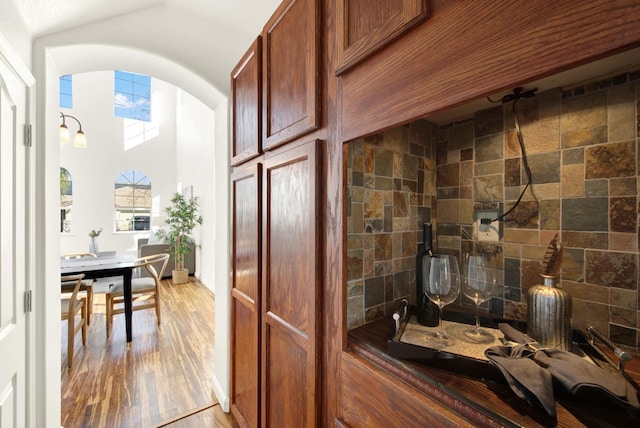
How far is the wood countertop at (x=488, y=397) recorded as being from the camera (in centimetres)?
51

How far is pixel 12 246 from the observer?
117cm

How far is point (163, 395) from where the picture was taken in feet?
7.11

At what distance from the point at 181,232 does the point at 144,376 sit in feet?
12.8

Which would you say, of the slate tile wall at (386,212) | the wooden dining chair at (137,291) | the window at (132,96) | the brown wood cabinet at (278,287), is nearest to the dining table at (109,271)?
the wooden dining chair at (137,291)

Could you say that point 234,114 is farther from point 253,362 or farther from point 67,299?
point 67,299

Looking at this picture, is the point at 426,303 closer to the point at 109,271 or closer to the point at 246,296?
the point at 246,296

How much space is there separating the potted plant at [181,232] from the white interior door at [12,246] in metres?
4.49

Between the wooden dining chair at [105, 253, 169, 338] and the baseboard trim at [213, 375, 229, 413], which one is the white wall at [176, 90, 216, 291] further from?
the baseboard trim at [213, 375, 229, 413]

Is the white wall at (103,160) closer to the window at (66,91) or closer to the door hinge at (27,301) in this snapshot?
the window at (66,91)

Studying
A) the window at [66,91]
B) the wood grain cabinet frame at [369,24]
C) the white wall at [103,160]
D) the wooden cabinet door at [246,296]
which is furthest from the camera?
the white wall at [103,160]

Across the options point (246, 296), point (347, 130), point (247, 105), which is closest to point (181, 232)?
point (246, 296)

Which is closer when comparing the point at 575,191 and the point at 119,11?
the point at 575,191

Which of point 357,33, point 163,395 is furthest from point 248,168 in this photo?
point 163,395

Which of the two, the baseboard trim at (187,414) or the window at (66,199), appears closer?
the baseboard trim at (187,414)
